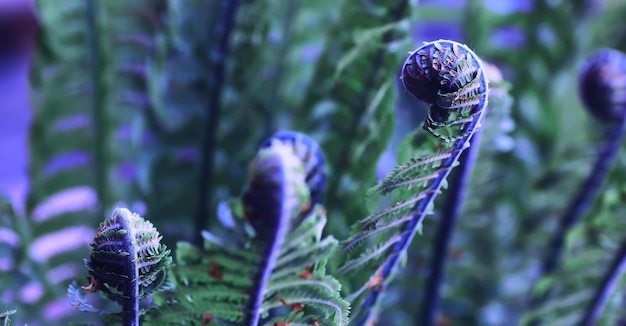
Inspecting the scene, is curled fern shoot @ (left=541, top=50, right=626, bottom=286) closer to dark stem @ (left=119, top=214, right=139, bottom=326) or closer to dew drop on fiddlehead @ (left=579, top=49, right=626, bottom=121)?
dew drop on fiddlehead @ (left=579, top=49, right=626, bottom=121)

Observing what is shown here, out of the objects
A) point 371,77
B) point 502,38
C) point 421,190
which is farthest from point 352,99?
point 502,38

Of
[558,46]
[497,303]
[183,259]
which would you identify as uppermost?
[558,46]

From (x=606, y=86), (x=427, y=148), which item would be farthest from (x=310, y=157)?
(x=606, y=86)

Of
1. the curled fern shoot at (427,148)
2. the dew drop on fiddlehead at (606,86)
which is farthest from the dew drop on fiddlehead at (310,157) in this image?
the dew drop on fiddlehead at (606,86)

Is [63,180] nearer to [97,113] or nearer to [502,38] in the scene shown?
[97,113]

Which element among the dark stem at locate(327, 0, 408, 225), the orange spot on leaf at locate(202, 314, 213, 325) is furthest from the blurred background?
the orange spot on leaf at locate(202, 314, 213, 325)
